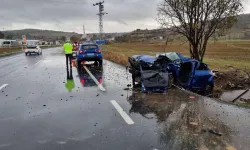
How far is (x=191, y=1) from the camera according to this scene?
15844 millimetres

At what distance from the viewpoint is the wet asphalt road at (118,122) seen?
5430 millimetres

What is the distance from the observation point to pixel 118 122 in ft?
22.4

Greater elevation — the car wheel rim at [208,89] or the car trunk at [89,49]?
the car trunk at [89,49]

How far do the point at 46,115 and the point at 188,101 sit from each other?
432 cm

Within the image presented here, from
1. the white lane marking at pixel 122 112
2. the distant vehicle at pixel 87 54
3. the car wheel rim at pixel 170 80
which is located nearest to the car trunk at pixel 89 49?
the distant vehicle at pixel 87 54

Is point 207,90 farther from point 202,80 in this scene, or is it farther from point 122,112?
point 122,112

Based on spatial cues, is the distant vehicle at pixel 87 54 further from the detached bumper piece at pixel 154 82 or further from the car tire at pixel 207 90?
the detached bumper piece at pixel 154 82

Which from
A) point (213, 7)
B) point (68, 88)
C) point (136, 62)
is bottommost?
point (68, 88)

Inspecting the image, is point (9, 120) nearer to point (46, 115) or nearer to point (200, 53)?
point (46, 115)

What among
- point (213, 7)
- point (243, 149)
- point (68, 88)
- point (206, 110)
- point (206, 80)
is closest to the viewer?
point (243, 149)

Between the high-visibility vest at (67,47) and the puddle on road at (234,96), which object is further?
the high-visibility vest at (67,47)

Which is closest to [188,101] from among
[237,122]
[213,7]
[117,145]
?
[237,122]

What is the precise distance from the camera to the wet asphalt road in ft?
17.8

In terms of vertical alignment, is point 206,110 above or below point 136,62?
below
